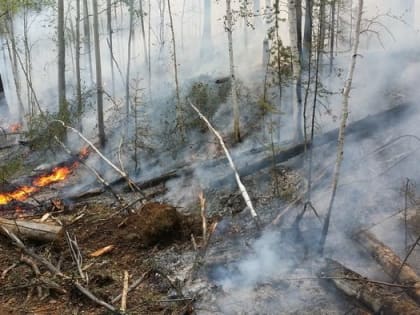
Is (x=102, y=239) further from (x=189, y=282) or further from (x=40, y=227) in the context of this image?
(x=189, y=282)

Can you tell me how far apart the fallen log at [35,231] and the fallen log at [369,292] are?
488 cm

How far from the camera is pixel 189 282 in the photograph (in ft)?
21.4

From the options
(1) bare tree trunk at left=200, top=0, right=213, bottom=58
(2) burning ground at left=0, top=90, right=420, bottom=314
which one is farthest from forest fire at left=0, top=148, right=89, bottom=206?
(1) bare tree trunk at left=200, top=0, right=213, bottom=58

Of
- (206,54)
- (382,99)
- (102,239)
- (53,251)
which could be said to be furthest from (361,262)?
(206,54)

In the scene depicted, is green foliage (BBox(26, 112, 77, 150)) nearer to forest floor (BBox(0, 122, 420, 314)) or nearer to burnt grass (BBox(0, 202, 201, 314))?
forest floor (BBox(0, 122, 420, 314))

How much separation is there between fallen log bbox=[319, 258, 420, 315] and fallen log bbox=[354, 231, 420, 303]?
16 cm

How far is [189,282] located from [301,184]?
3.84 meters

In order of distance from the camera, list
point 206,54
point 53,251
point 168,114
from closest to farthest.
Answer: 1. point 53,251
2. point 168,114
3. point 206,54

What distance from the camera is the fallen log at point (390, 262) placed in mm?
5273

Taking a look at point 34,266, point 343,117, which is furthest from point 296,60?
point 34,266

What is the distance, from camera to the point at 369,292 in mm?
5363

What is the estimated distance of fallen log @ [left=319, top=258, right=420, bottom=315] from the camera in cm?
496

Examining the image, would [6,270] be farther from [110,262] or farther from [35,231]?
[110,262]

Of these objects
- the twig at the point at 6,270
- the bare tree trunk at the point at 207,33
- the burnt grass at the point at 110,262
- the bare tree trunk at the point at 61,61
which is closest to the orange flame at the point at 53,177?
the bare tree trunk at the point at 61,61
